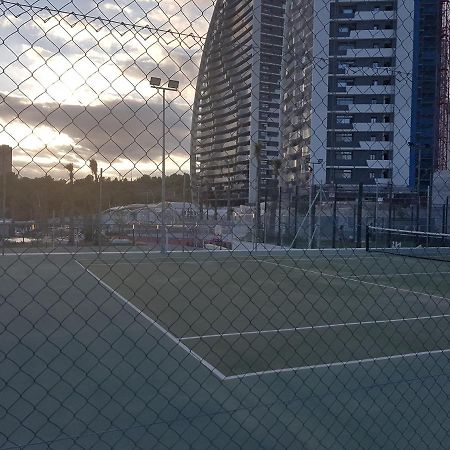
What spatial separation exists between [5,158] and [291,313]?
6387 millimetres

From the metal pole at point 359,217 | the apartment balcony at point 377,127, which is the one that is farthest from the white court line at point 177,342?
the apartment balcony at point 377,127

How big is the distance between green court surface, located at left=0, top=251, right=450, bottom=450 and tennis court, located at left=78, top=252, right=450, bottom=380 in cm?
4

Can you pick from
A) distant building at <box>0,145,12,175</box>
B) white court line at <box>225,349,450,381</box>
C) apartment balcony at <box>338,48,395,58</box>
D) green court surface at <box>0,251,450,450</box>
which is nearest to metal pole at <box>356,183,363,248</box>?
apartment balcony at <box>338,48,395,58</box>

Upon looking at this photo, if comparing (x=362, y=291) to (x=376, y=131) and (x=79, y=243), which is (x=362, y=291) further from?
(x=376, y=131)

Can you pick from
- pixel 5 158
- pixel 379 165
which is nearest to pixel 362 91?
pixel 5 158

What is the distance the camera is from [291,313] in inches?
321

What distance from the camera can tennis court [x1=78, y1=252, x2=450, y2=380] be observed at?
18.5 feet

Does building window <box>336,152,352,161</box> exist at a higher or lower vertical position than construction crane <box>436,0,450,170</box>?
lower

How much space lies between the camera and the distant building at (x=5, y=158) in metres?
2.16

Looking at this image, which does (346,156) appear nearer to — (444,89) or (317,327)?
(444,89)

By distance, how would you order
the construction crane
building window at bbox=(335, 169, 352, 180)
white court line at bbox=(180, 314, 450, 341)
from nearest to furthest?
white court line at bbox=(180, 314, 450, 341), building window at bbox=(335, 169, 352, 180), the construction crane

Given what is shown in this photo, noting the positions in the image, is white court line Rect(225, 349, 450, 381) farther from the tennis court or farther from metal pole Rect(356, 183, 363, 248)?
metal pole Rect(356, 183, 363, 248)

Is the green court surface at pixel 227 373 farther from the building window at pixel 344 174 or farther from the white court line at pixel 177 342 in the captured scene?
the building window at pixel 344 174

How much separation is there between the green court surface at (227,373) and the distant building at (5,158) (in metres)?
1.82
